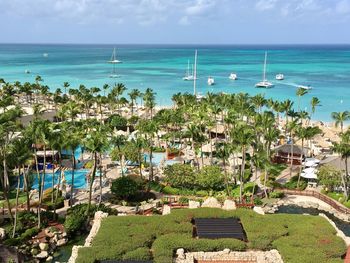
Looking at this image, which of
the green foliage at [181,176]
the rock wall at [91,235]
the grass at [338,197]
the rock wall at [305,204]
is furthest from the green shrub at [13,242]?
the grass at [338,197]

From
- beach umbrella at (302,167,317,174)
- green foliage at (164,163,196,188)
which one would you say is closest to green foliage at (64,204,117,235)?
green foliage at (164,163,196,188)

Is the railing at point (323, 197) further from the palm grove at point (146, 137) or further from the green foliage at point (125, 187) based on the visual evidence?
the green foliage at point (125, 187)

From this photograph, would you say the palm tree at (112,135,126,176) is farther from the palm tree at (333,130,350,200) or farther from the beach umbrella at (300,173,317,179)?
the palm tree at (333,130,350,200)

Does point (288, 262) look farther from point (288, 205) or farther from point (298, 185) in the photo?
point (298, 185)

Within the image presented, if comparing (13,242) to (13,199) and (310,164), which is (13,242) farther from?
(310,164)

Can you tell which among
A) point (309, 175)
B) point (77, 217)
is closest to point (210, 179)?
point (309, 175)
